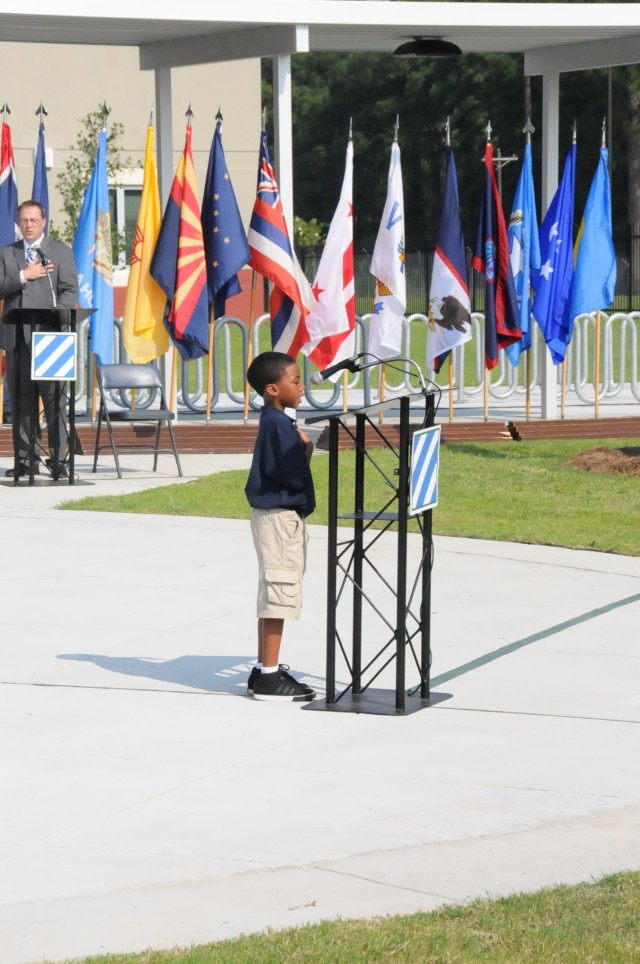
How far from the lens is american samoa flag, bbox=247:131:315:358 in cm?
1598

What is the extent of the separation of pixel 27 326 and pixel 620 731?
9183mm

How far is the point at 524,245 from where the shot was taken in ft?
57.7

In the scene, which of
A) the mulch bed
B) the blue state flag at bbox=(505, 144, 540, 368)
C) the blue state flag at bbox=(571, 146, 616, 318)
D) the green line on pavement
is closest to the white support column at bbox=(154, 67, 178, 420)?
the blue state flag at bbox=(505, 144, 540, 368)

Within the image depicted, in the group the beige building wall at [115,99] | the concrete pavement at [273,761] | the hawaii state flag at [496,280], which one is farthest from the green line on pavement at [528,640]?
the beige building wall at [115,99]

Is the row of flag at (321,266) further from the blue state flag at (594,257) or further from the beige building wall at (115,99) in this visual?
the beige building wall at (115,99)

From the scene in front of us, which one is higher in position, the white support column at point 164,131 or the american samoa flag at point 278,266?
the white support column at point 164,131

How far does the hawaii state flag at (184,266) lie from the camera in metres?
16.1

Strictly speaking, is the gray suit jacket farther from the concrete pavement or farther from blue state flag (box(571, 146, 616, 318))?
blue state flag (box(571, 146, 616, 318))

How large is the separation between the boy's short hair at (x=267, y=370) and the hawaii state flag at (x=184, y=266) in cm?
891

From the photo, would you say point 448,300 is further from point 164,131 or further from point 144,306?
point 164,131

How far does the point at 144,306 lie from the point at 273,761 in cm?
1043

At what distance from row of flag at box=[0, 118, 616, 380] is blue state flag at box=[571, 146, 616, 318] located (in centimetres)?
2

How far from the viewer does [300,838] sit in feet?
17.6

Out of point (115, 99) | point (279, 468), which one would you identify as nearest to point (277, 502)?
point (279, 468)
